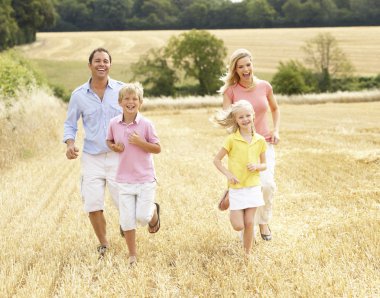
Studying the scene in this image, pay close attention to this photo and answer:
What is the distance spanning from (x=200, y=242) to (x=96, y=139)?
1.55 metres

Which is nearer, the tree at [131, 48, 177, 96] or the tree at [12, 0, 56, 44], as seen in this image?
the tree at [131, 48, 177, 96]

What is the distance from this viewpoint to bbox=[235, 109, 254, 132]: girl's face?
5652mm

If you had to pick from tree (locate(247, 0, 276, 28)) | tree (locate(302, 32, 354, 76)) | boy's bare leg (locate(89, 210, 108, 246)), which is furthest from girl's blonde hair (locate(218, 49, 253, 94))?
tree (locate(247, 0, 276, 28))

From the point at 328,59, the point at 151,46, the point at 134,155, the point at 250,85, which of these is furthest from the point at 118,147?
the point at 151,46

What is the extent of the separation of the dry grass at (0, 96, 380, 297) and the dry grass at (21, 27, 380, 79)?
42.6 m

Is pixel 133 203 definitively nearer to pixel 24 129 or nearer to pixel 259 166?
pixel 259 166

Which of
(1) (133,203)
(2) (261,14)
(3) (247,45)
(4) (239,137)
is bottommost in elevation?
(3) (247,45)

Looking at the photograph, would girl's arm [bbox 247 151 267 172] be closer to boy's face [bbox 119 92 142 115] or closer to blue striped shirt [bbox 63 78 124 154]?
boy's face [bbox 119 92 142 115]

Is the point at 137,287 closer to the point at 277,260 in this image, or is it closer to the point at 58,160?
the point at 277,260

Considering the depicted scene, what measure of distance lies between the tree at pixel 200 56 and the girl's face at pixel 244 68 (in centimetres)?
4450

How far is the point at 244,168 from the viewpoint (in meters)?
5.66

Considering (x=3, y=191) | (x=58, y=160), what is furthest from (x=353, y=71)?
(x=3, y=191)

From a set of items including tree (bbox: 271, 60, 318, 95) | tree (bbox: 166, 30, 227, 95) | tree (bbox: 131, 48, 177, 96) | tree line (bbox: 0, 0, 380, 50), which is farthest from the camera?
tree line (bbox: 0, 0, 380, 50)

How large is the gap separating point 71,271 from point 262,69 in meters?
50.4
